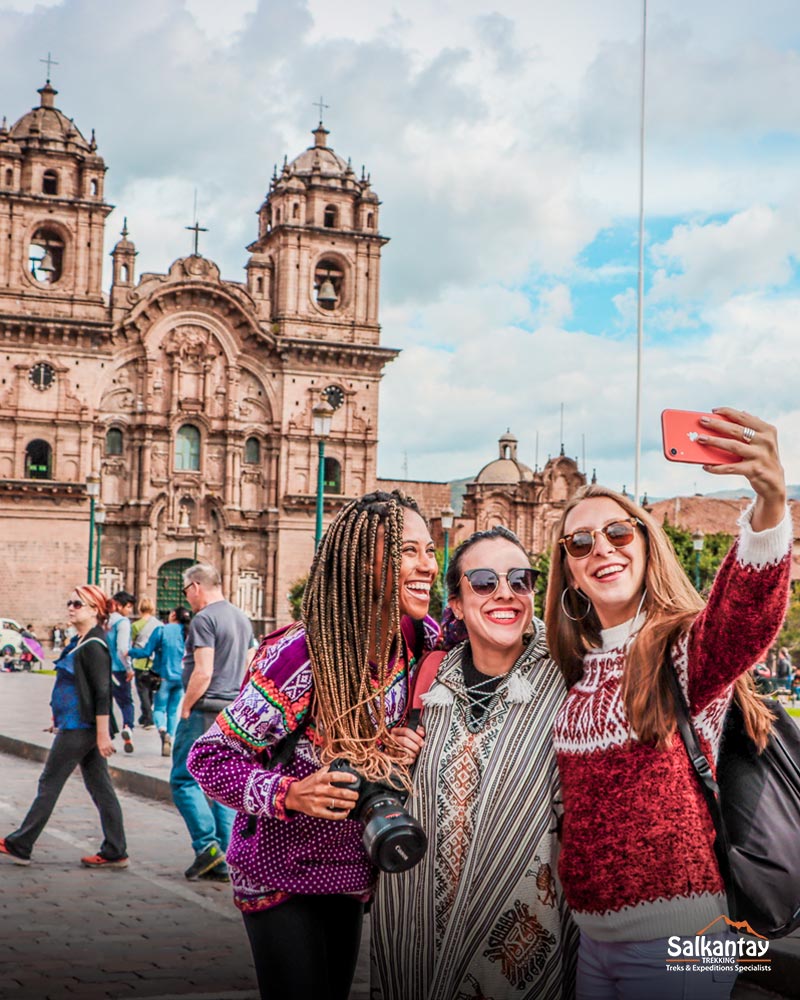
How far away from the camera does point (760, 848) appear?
3080mm

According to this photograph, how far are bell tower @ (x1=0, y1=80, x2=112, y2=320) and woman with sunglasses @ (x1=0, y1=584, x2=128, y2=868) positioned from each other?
47014 mm

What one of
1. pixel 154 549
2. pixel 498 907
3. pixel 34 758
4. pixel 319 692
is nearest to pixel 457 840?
pixel 498 907

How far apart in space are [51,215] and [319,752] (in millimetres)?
53618

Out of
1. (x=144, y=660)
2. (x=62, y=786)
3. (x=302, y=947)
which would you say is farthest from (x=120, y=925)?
(x=144, y=660)

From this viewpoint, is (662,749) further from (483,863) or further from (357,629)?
(357,629)

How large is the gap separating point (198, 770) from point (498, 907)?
0.83 metres

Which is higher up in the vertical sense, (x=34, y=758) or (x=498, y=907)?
(x=498, y=907)

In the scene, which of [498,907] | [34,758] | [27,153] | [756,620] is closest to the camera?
[756,620]

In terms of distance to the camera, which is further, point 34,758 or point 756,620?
point 34,758

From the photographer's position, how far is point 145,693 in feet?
57.8

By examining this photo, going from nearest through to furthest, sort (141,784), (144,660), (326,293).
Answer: (141,784)
(144,660)
(326,293)

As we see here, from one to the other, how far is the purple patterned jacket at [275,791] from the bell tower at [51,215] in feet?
172

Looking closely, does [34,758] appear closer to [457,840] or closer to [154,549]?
[457,840]

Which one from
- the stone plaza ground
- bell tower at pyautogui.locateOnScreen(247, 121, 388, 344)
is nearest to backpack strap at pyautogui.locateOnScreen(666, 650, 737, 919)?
the stone plaza ground
